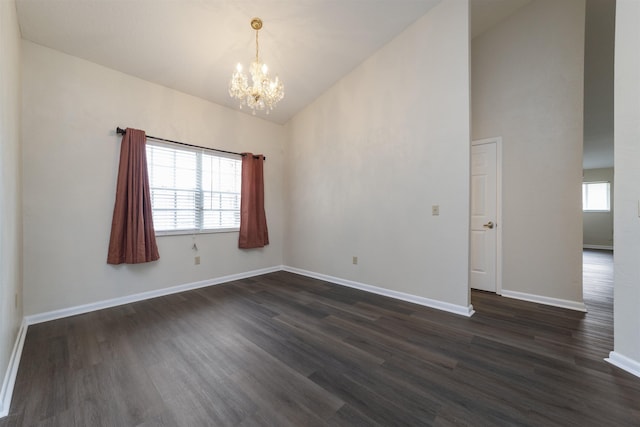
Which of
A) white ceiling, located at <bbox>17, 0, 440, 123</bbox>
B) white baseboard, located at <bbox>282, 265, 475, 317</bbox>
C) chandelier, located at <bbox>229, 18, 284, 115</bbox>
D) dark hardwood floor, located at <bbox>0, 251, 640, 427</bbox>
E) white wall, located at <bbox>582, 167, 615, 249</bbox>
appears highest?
white ceiling, located at <bbox>17, 0, 440, 123</bbox>

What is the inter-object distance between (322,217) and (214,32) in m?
2.86

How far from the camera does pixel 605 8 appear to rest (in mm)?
3104

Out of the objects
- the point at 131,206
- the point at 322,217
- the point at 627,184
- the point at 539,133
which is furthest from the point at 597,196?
the point at 131,206

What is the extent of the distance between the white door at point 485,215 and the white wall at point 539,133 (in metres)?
0.13

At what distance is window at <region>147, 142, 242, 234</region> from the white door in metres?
3.75

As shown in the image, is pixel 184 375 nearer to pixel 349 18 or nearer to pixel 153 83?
pixel 153 83

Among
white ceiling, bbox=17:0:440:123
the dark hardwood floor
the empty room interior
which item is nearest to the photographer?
the dark hardwood floor

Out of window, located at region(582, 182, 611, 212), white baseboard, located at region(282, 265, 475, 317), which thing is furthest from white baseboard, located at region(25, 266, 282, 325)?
window, located at region(582, 182, 611, 212)

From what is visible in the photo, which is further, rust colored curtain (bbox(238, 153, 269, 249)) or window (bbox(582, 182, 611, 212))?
window (bbox(582, 182, 611, 212))

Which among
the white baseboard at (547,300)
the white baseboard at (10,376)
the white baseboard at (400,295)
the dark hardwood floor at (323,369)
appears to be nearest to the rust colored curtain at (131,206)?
the dark hardwood floor at (323,369)

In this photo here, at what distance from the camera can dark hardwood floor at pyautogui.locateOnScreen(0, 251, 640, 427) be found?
1.41 m

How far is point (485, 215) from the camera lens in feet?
11.6

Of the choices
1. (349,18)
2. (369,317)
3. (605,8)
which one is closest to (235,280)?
(369,317)

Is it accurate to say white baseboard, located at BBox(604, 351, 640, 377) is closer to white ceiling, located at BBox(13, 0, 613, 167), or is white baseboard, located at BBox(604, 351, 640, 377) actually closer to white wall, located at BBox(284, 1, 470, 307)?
white wall, located at BBox(284, 1, 470, 307)
